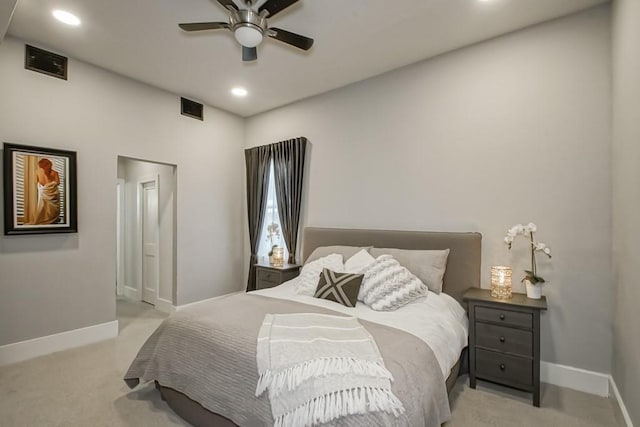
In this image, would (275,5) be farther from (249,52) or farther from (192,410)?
(192,410)

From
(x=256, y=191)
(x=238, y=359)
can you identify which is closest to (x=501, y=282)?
(x=238, y=359)

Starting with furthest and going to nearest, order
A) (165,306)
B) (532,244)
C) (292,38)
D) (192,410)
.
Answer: (165,306) < (532,244) < (292,38) < (192,410)

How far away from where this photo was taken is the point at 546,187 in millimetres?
2701

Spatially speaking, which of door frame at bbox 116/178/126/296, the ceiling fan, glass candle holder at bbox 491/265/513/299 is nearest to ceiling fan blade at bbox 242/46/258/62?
the ceiling fan

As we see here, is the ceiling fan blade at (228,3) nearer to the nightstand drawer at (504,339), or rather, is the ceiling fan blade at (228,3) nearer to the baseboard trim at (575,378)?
the nightstand drawer at (504,339)

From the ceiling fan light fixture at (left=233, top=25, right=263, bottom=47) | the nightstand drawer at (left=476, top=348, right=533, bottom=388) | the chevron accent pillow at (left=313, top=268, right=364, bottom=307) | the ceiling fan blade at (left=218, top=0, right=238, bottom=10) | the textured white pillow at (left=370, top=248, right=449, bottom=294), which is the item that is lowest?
the nightstand drawer at (left=476, top=348, right=533, bottom=388)

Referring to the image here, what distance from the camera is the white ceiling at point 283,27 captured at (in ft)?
8.36

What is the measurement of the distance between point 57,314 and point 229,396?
2.72m

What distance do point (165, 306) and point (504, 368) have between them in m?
4.32

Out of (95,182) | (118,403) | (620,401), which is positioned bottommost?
(118,403)

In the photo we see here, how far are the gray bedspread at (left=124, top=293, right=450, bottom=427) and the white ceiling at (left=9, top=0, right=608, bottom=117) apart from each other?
2424mm

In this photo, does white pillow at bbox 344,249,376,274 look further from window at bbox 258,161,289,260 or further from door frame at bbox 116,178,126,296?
door frame at bbox 116,178,126,296

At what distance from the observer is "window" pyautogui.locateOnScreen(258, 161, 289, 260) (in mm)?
4711

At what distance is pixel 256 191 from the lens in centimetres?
487
